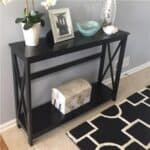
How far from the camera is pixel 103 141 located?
181cm

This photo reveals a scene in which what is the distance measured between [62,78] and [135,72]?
1273mm

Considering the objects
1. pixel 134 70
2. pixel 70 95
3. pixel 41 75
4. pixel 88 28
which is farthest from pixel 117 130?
pixel 134 70

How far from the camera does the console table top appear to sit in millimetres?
1455

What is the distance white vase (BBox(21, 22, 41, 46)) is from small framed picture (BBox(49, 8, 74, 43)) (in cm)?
14

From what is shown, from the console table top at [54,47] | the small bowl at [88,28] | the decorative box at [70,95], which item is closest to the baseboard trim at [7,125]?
the decorative box at [70,95]

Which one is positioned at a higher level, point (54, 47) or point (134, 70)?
point (54, 47)

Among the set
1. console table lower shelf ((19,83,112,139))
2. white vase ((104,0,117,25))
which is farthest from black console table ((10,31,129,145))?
white vase ((104,0,117,25))

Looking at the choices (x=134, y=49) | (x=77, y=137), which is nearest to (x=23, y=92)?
(x=77, y=137)

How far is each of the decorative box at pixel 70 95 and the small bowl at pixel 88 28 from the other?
468 mm

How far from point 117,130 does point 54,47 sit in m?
0.94

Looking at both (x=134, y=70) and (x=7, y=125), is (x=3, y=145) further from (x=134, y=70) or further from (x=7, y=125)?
(x=134, y=70)

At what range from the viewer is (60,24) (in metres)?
1.65

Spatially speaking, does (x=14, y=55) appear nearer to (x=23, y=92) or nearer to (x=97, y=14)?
(x=23, y=92)

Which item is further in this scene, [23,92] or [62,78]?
[62,78]
